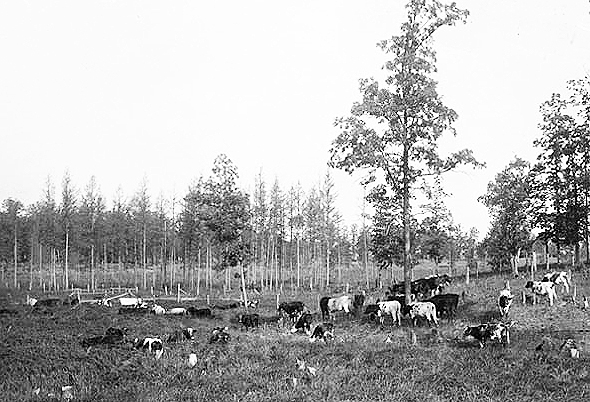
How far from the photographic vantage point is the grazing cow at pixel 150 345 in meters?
Result: 18.8

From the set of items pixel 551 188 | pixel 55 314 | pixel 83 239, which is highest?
pixel 551 188

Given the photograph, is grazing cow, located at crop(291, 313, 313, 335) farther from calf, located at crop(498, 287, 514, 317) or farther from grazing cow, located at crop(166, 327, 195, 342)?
calf, located at crop(498, 287, 514, 317)

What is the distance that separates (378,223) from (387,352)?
8.39m

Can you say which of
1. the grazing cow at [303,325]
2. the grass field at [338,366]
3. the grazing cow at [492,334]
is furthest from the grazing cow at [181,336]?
the grazing cow at [492,334]

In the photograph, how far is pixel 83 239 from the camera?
5706 cm

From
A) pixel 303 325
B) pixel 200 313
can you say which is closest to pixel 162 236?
pixel 200 313

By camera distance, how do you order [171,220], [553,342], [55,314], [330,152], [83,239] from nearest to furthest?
[553,342] < [330,152] < [55,314] < [83,239] < [171,220]

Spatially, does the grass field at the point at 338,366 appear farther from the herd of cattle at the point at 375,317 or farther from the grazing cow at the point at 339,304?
the grazing cow at the point at 339,304

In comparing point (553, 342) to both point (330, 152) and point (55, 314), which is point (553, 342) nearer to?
point (330, 152)

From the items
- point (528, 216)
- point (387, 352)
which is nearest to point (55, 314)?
point (387, 352)

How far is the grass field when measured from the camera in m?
13.1

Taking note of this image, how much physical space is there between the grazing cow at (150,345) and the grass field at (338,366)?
347 millimetres

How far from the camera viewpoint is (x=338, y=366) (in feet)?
50.1

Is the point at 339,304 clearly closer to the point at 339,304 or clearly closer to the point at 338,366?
the point at 339,304
